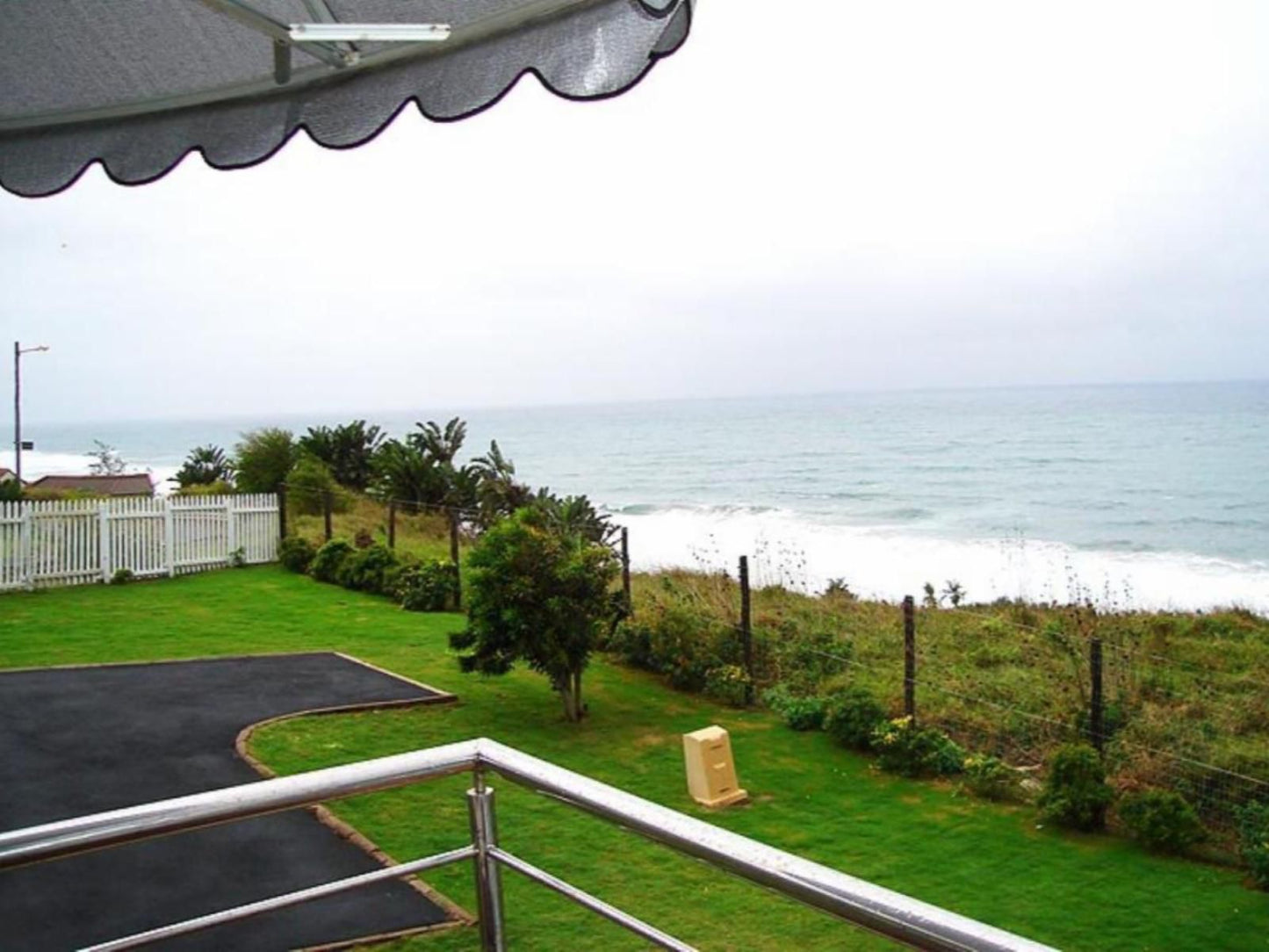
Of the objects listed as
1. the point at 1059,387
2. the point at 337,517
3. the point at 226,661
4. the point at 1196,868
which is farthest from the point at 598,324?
the point at 1059,387

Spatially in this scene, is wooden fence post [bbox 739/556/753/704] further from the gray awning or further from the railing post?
the railing post

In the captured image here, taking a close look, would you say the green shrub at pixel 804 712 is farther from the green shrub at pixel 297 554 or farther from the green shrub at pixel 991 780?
the green shrub at pixel 297 554

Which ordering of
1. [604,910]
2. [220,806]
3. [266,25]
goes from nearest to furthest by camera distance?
[220,806]
[604,910]
[266,25]

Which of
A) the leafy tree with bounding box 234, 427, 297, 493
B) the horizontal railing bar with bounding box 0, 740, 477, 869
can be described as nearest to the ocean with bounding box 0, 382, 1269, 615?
the leafy tree with bounding box 234, 427, 297, 493

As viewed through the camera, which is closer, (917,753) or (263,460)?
(917,753)

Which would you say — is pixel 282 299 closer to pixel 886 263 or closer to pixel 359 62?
pixel 886 263

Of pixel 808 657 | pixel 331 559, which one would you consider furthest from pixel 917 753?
pixel 331 559

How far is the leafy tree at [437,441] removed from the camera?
19.9 metres

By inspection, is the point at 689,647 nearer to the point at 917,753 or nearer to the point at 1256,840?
the point at 917,753

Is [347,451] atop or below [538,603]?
atop

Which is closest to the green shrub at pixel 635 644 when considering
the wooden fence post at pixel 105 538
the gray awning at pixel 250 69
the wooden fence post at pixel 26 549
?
the gray awning at pixel 250 69

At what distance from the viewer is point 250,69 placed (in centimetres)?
231

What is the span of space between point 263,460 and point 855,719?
15.0 m

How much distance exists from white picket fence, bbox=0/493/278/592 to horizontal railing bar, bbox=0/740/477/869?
14116 millimetres
